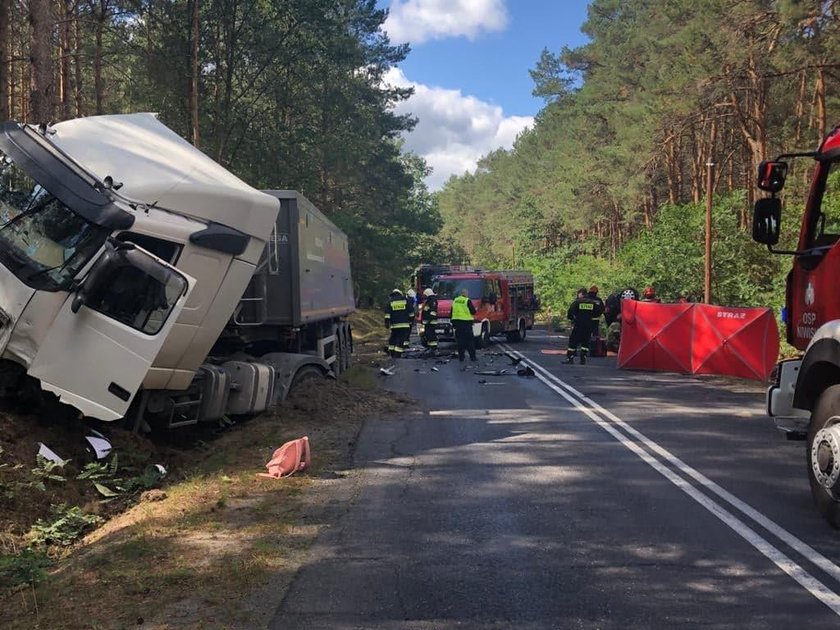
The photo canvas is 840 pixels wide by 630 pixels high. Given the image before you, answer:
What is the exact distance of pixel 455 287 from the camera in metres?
23.6

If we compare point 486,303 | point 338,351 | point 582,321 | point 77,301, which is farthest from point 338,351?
point 77,301

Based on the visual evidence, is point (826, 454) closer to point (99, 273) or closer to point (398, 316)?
point (99, 273)

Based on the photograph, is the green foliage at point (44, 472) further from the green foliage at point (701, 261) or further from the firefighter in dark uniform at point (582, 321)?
the green foliage at point (701, 261)

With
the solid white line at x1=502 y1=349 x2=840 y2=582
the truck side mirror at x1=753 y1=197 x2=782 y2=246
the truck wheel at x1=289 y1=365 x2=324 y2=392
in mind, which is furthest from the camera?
the truck wheel at x1=289 y1=365 x2=324 y2=392

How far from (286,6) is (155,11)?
571 cm

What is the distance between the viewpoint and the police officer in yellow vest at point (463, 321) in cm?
1755

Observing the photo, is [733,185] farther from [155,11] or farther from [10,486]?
[10,486]

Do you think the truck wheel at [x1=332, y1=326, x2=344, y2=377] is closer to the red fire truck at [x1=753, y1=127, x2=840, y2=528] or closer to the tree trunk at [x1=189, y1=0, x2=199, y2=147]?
the tree trunk at [x1=189, y1=0, x2=199, y2=147]

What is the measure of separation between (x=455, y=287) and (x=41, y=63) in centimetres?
1443

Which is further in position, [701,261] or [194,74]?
[701,261]

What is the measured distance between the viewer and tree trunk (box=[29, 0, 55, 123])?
11133 mm

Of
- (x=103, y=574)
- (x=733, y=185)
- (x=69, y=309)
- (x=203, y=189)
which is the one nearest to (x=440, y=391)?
(x=203, y=189)

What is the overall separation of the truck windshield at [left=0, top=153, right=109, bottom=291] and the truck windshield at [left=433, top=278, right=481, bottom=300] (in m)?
16.9

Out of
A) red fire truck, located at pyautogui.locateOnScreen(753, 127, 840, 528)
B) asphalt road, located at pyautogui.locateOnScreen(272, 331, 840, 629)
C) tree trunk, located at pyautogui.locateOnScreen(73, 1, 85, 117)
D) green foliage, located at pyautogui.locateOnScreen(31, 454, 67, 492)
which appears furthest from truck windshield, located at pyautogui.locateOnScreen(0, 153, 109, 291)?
tree trunk, located at pyautogui.locateOnScreen(73, 1, 85, 117)
